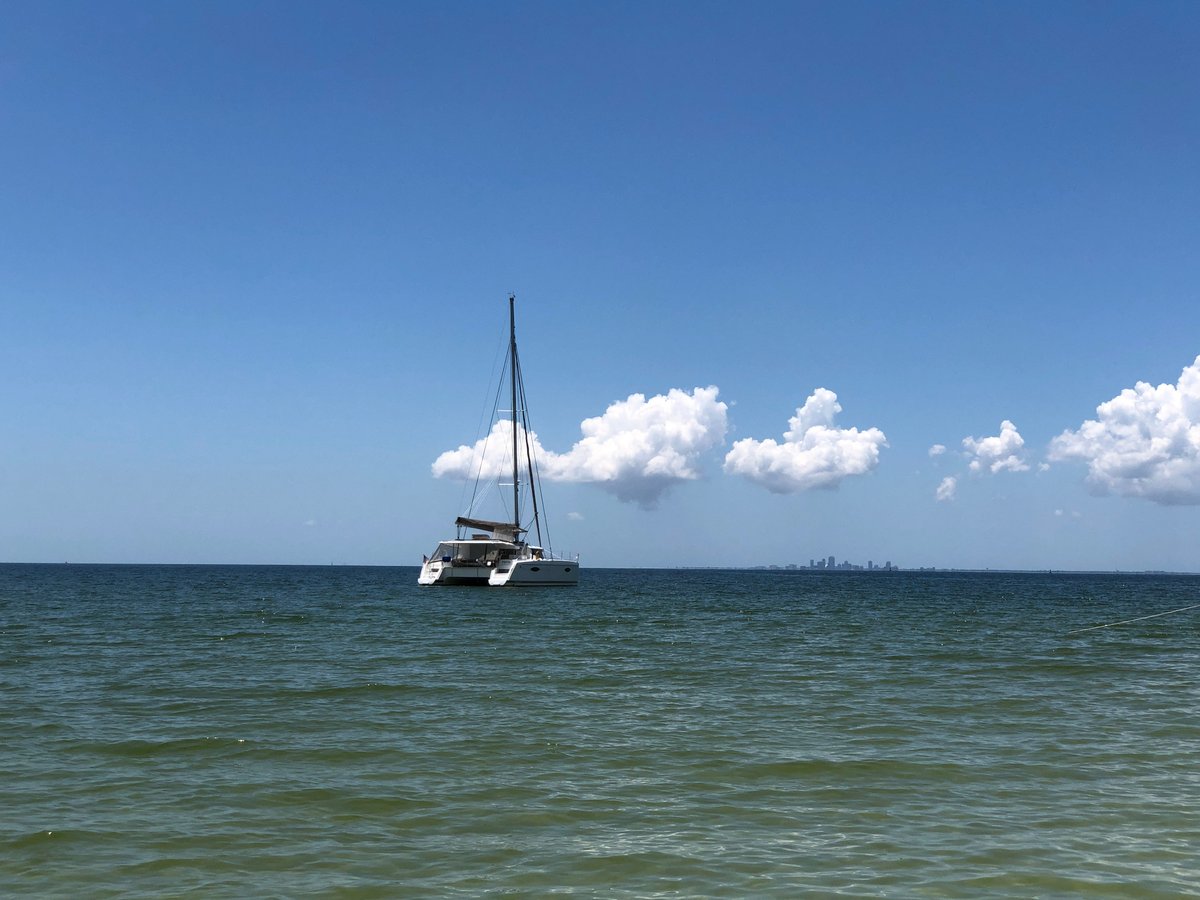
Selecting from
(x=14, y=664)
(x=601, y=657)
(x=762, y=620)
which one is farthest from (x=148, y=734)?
(x=762, y=620)

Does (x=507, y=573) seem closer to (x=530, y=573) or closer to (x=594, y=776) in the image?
(x=530, y=573)

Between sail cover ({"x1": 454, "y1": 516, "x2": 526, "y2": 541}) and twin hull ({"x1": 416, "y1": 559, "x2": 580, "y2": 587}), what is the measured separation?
10.8ft

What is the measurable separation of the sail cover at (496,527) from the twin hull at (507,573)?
329 cm

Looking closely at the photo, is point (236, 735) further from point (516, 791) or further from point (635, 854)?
point (635, 854)

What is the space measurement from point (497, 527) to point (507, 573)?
5.98 meters

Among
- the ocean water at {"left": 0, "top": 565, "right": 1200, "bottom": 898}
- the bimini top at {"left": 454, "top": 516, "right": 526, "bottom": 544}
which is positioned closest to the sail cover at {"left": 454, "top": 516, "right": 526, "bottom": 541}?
the bimini top at {"left": 454, "top": 516, "right": 526, "bottom": 544}

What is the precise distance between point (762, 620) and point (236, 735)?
41.3 m

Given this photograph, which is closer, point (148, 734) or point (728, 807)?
point (728, 807)

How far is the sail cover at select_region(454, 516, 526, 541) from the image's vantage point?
265 feet

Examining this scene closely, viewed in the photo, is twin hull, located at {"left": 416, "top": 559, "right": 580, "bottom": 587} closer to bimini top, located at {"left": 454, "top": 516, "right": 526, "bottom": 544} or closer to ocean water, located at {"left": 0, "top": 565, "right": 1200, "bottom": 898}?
bimini top, located at {"left": 454, "top": 516, "right": 526, "bottom": 544}

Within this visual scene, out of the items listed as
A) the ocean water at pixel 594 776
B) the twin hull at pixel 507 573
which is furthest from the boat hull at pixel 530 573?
the ocean water at pixel 594 776

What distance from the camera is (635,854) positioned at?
10281mm

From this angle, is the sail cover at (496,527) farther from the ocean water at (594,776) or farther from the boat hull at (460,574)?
the ocean water at (594,776)

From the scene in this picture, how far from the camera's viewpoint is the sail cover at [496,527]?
265ft
